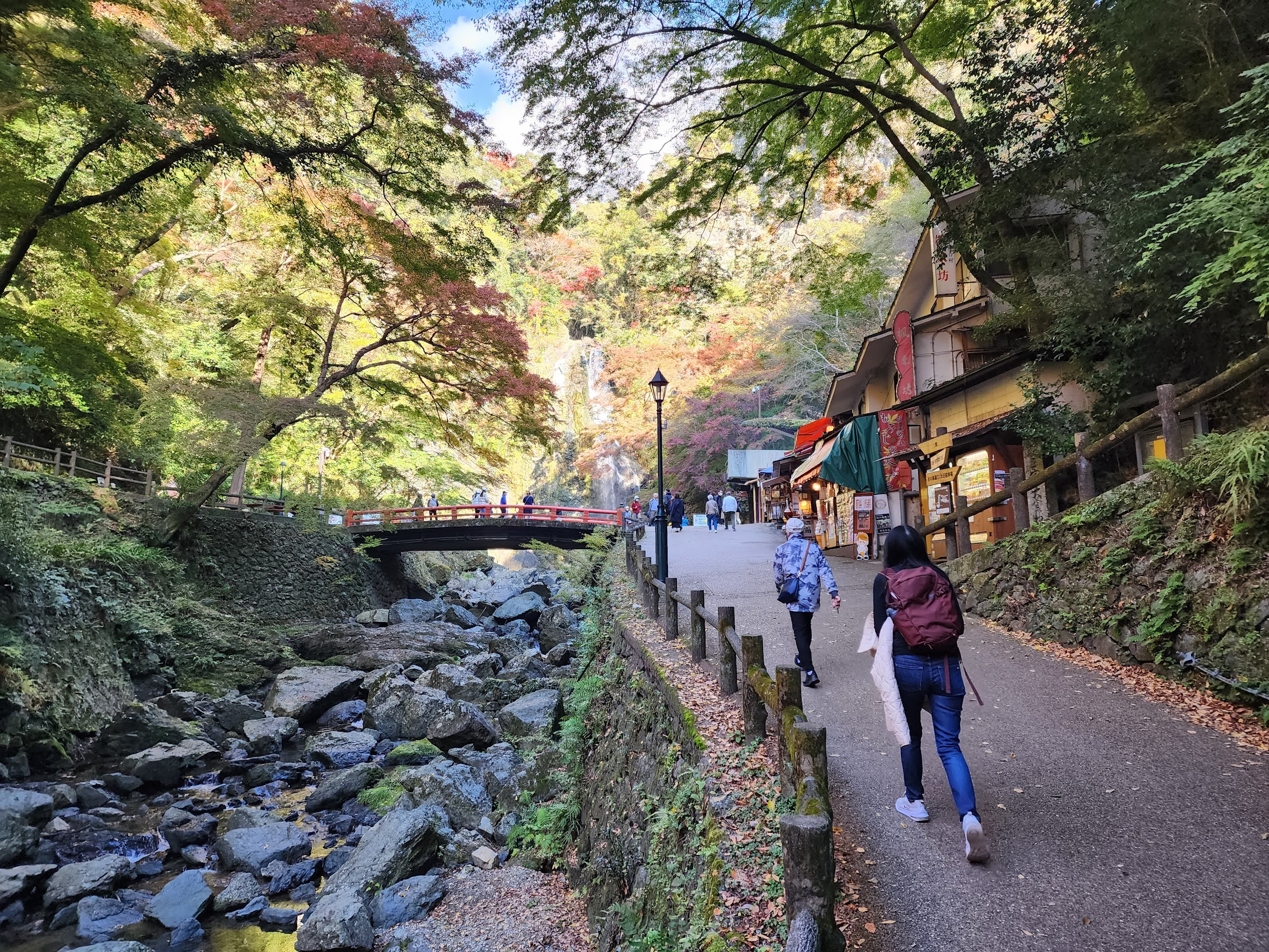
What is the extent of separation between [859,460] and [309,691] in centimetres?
1395

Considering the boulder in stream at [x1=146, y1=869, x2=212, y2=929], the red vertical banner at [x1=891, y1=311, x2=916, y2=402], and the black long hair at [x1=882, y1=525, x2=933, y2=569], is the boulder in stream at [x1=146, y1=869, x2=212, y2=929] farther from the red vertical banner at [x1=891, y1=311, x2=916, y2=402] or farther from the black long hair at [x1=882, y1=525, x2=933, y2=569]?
the red vertical banner at [x1=891, y1=311, x2=916, y2=402]

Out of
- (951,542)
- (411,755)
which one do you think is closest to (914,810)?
(951,542)

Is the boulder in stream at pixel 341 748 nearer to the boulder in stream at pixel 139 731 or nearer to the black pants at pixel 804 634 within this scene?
the boulder in stream at pixel 139 731

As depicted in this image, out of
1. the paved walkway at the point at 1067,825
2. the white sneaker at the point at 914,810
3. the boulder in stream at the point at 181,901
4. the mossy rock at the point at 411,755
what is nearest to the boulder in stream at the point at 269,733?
the mossy rock at the point at 411,755

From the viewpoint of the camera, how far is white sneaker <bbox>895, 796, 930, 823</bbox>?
12.8 feet

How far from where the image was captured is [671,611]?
8.51m

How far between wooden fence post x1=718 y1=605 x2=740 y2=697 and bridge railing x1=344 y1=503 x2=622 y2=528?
21.4 meters

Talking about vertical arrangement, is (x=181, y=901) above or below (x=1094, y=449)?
below

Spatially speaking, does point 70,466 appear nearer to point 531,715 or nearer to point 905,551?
point 531,715

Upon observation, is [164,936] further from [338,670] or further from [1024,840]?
[338,670]

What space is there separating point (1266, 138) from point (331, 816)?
42.0 feet

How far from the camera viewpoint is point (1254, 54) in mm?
7648

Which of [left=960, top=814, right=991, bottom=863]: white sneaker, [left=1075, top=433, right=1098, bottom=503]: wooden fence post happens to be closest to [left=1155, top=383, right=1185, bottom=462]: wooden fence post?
[left=1075, top=433, right=1098, bottom=503]: wooden fence post

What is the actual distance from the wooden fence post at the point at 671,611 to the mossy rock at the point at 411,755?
211 inches
